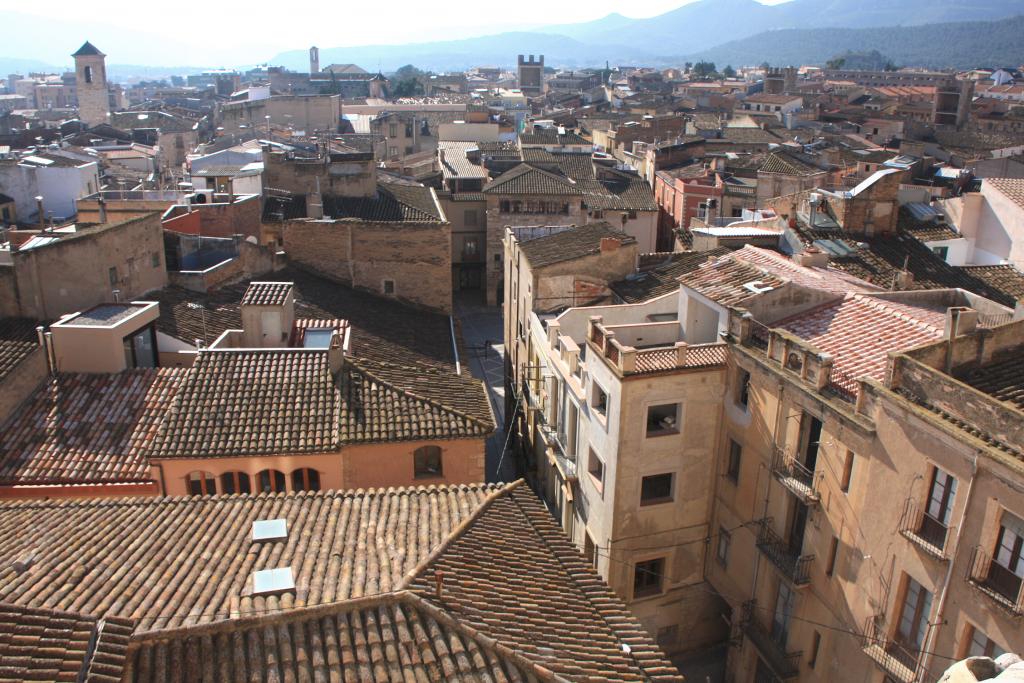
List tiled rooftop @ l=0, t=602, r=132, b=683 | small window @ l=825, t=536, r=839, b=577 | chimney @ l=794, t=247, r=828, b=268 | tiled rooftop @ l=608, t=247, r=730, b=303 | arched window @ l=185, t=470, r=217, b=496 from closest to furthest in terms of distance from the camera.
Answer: tiled rooftop @ l=0, t=602, r=132, b=683 → small window @ l=825, t=536, r=839, b=577 → arched window @ l=185, t=470, r=217, b=496 → chimney @ l=794, t=247, r=828, b=268 → tiled rooftop @ l=608, t=247, r=730, b=303

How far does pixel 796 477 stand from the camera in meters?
18.5

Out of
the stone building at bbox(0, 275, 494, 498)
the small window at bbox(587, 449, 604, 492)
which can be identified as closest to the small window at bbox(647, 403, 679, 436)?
the small window at bbox(587, 449, 604, 492)

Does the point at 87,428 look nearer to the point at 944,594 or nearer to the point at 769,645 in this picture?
the point at 769,645

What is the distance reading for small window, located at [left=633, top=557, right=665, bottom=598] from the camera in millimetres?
21906

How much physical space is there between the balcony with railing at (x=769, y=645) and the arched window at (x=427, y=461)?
8150mm

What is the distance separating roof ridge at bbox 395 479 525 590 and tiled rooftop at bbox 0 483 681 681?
40 millimetres

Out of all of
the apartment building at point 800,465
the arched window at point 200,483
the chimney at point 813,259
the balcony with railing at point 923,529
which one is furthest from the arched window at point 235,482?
the chimney at point 813,259

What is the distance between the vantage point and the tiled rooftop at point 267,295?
24250 mm

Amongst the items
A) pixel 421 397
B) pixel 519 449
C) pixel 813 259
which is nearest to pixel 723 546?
pixel 421 397

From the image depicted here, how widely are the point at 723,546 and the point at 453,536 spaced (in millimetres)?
10310

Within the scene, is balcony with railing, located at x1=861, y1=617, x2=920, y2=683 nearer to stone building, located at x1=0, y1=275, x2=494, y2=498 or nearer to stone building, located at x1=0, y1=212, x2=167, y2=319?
stone building, located at x1=0, y1=275, x2=494, y2=498

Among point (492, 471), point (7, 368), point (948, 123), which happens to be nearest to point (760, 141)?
point (948, 123)

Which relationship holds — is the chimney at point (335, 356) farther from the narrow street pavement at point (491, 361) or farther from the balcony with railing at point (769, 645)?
the balcony with railing at point (769, 645)

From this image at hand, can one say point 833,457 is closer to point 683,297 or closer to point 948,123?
point 683,297
